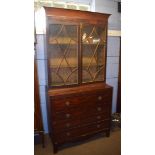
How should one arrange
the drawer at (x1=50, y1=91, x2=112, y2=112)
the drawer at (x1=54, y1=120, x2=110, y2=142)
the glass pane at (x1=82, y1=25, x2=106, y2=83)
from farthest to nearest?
the glass pane at (x1=82, y1=25, x2=106, y2=83) → the drawer at (x1=54, y1=120, x2=110, y2=142) → the drawer at (x1=50, y1=91, x2=112, y2=112)

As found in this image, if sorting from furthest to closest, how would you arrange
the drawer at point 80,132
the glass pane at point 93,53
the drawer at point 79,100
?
the glass pane at point 93,53 → the drawer at point 80,132 → the drawer at point 79,100

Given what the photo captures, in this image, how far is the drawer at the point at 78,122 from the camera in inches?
86.6

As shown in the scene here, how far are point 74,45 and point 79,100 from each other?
2.67ft

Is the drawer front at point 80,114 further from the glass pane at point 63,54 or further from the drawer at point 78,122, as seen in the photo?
the glass pane at point 63,54

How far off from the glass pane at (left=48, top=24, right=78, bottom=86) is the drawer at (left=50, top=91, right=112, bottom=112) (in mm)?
259

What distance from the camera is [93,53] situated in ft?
8.29

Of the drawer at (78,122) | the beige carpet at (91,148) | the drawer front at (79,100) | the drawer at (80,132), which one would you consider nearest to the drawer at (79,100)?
the drawer front at (79,100)

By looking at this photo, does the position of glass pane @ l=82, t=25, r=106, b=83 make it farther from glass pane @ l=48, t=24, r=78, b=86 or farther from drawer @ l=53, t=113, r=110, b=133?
drawer @ l=53, t=113, r=110, b=133

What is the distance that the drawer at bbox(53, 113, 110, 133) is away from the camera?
7.22 ft

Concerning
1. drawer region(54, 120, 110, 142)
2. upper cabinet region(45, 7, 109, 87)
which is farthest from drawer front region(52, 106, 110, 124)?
upper cabinet region(45, 7, 109, 87)
